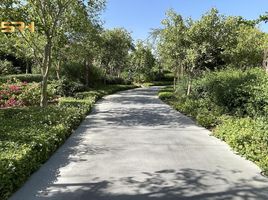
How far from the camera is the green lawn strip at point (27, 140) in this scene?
6.80 meters

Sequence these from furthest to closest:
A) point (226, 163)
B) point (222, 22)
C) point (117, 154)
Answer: point (222, 22) < point (117, 154) < point (226, 163)

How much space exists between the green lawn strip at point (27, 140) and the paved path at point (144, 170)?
222 millimetres

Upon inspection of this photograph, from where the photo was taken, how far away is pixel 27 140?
907 cm

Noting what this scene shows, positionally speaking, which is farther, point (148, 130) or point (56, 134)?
point (148, 130)

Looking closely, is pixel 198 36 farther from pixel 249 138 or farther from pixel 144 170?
pixel 144 170

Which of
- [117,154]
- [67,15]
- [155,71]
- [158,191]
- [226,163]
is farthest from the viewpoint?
[155,71]

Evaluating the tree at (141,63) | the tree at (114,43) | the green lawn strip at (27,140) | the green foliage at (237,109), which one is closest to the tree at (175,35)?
the green foliage at (237,109)

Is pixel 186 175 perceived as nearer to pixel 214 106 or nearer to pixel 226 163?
pixel 226 163

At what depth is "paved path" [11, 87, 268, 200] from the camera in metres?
6.79

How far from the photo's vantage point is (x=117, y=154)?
31.6 ft

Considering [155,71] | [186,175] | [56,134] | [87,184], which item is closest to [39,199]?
[87,184]

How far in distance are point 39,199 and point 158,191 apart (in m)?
2.08

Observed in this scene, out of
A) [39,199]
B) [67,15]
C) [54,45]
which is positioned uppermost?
[67,15]

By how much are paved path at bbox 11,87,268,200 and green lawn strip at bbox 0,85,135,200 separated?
22cm
